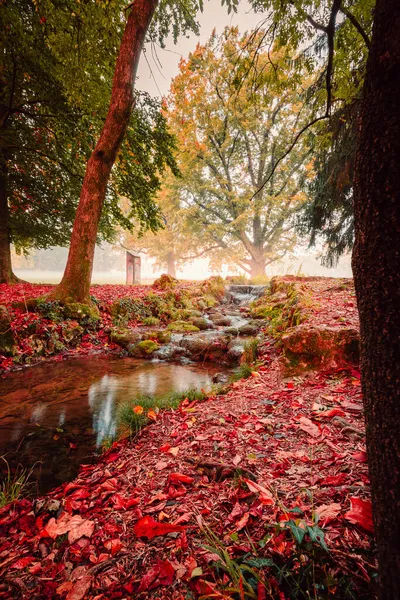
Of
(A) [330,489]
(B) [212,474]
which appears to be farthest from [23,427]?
(A) [330,489]

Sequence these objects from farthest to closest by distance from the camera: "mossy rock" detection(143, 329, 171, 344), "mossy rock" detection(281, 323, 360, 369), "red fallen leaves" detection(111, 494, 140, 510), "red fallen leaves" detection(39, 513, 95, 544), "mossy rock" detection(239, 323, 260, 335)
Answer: "mossy rock" detection(239, 323, 260, 335) → "mossy rock" detection(143, 329, 171, 344) → "mossy rock" detection(281, 323, 360, 369) → "red fallen leaves" detection(111, 494, 140, 510) → "red fallen leaves" detection(39, 513, 95, 544)

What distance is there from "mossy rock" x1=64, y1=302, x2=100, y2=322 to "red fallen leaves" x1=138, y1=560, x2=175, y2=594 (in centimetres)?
584

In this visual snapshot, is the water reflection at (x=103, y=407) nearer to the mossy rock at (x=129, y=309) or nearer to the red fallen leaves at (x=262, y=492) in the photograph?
the red fallen leaves at (x=262, y=492)

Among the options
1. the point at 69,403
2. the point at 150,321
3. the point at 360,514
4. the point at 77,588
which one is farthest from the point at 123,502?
the point at 150,321

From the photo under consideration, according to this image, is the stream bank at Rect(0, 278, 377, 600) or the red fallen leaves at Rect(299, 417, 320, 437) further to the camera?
the red fallen leaves at Rect(299, 417, 320, 437)

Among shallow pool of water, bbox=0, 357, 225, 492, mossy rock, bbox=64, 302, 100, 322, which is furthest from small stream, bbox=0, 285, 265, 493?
mossy rock, bbox=64, 302, 100, 322

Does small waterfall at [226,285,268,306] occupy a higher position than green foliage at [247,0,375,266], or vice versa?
green foliage at [247,0,375,266]

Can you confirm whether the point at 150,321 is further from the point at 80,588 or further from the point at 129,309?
the point at 80,588

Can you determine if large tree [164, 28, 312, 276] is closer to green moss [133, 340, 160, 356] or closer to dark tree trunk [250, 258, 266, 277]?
dark tree trunk [250, 258, 266, 277]

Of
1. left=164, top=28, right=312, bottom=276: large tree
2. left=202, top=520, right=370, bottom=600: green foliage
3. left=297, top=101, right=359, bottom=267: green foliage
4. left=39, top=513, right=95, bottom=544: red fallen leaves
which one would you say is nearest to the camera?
left=202, top=520, right=370, bottom=600: green foliage

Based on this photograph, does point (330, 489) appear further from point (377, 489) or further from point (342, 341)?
point (342, 341)

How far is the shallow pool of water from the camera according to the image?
2533 millimetres

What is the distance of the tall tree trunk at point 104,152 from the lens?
20.1ft

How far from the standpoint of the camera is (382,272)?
2.48 feet
